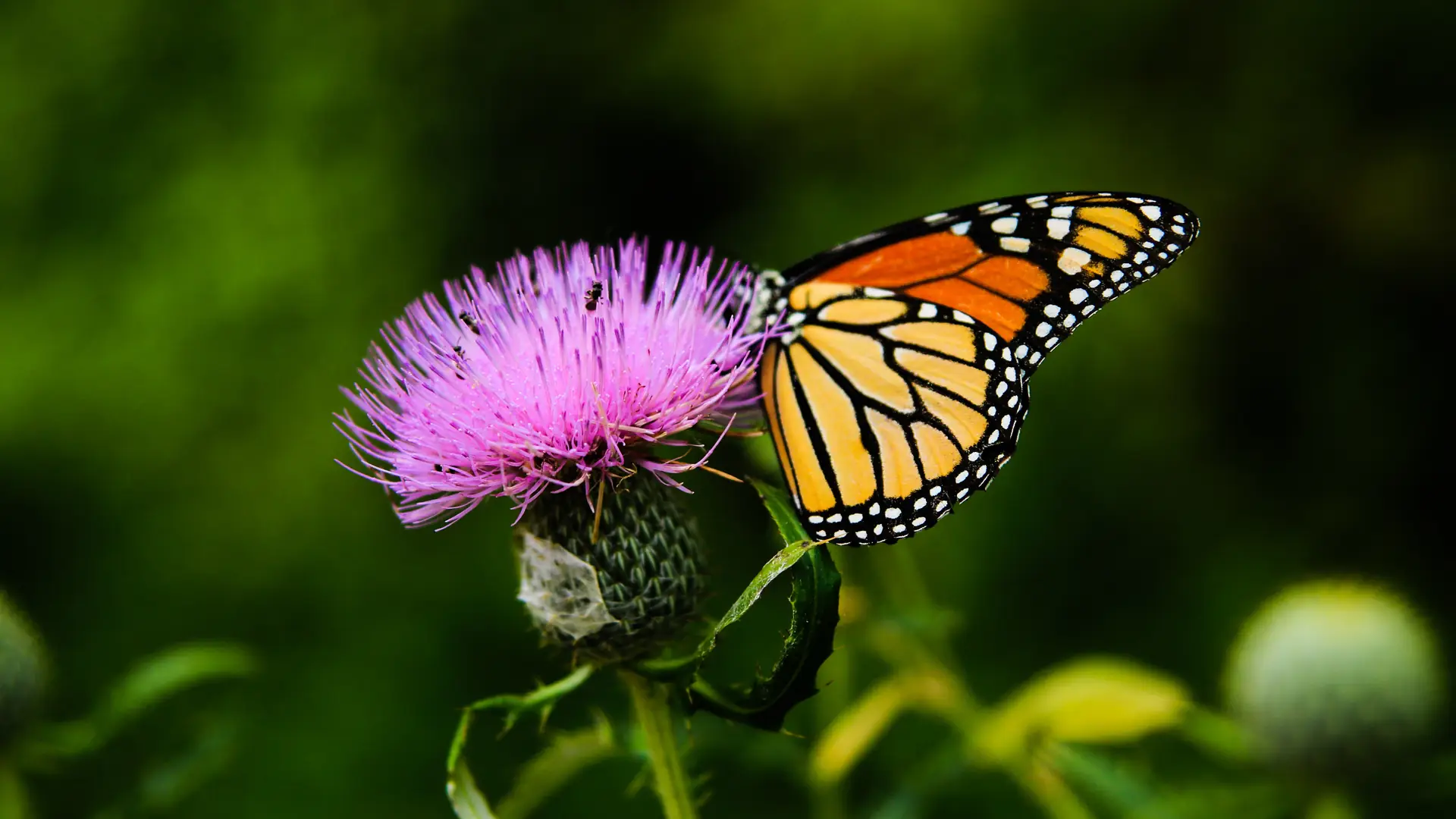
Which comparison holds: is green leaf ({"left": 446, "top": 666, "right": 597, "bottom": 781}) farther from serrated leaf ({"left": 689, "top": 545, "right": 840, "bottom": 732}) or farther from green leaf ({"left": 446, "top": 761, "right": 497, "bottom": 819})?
serrated leaf ({"left": 689, "top": 545, "right": 840, "bottom": 732})

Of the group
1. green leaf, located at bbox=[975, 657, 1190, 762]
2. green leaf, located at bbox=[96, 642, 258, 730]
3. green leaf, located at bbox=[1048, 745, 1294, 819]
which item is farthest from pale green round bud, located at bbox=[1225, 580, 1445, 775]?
green leaf, located at bbox=[96, 642, 258, 730]

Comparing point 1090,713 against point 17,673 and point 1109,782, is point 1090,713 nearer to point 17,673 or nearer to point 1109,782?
point 1109,782

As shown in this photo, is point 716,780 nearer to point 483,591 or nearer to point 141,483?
point 483,591

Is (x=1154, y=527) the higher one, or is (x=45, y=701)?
(x=45, y=701)

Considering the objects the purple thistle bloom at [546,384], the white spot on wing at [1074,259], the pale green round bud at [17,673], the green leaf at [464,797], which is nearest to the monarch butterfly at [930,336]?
the white spot on wing at [1074,259]

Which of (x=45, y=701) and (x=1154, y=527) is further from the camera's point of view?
(x=1154, y=527)

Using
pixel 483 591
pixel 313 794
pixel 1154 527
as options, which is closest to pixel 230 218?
pixel 483 591
